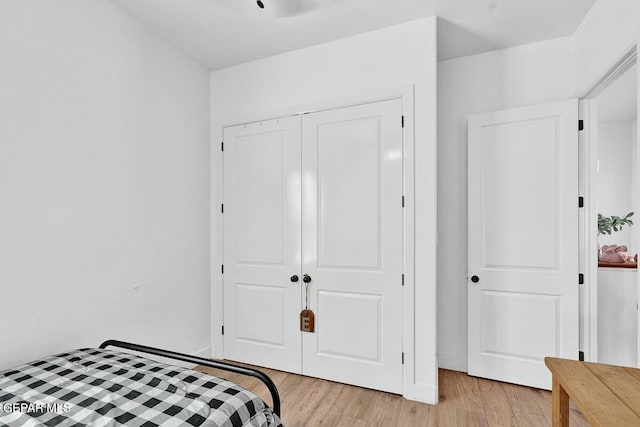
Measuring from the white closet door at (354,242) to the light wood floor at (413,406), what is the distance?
0.15 metres

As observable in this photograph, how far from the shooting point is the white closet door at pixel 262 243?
282 cm

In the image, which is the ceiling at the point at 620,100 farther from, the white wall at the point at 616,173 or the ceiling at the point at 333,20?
the ceiling at the point at 333,20

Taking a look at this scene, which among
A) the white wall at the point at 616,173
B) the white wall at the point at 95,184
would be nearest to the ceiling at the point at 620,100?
the white wall at the point at 616,173

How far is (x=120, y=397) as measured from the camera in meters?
1.36

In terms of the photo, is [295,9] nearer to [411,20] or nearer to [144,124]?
[411,20]

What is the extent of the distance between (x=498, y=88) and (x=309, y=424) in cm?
287

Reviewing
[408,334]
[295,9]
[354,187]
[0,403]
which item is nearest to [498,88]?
[354,187]

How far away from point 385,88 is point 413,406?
7.35 ft

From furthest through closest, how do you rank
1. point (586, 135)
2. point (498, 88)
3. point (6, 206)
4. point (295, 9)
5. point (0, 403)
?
1. point (498, 88)
2. point (586, 135)
3. point (295, 9)
4. point (6, 206)
5. point (0, 403)

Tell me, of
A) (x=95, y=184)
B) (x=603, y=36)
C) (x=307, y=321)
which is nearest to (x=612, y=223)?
(x=603, y=36)

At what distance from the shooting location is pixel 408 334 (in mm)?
2422

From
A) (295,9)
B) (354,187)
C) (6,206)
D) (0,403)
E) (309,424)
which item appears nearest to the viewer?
(0,403)

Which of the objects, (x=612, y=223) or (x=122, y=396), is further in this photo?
(x=612, y=223)

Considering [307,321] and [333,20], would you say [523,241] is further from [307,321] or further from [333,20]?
[333,20]
